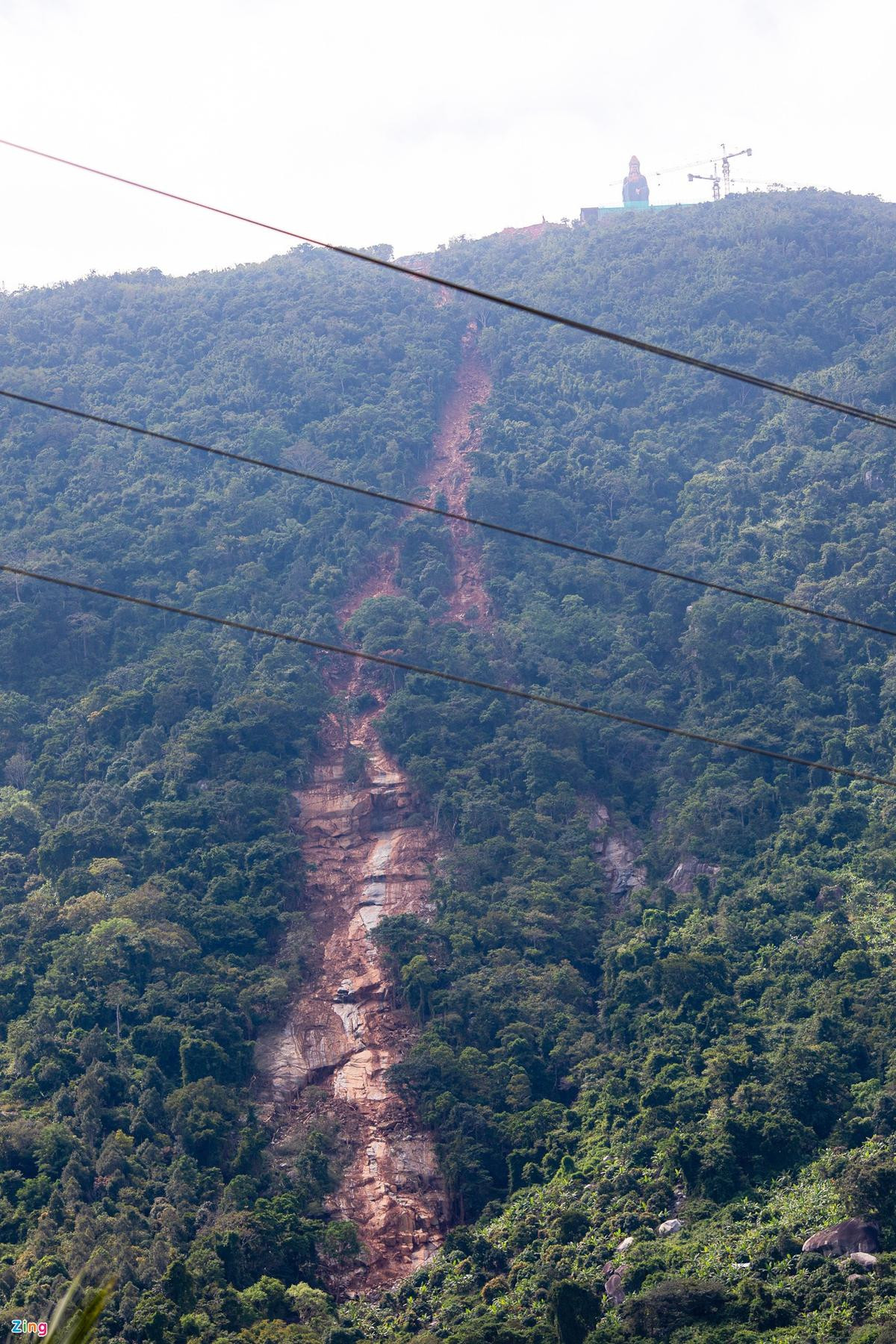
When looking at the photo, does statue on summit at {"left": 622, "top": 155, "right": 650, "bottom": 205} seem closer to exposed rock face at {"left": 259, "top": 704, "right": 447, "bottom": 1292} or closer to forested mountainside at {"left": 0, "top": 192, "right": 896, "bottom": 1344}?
forested mountainside at {"left": 0, "top": 192, "right": 896, "bottom": 1344}

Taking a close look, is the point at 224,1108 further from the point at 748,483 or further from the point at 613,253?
the point at 613,253

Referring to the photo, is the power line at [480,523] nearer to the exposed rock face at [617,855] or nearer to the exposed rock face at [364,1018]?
the exposed rock face at [617,855]

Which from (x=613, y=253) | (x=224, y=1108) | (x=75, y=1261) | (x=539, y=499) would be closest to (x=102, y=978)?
(x=224, y=1108)

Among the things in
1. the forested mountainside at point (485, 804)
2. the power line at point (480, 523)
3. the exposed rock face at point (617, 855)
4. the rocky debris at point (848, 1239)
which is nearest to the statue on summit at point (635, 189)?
the forested mountainside at point (485, 804)

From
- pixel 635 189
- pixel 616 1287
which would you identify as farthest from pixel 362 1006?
pixel 635 189

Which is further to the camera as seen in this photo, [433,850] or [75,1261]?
[433,850]

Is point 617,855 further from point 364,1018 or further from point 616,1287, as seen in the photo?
point 616,1287

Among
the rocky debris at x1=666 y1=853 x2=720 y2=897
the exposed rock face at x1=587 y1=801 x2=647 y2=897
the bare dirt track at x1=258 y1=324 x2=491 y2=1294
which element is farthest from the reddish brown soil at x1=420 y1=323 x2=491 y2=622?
the rocky debris at x1=666 y1=853 x2=720 y2=897
